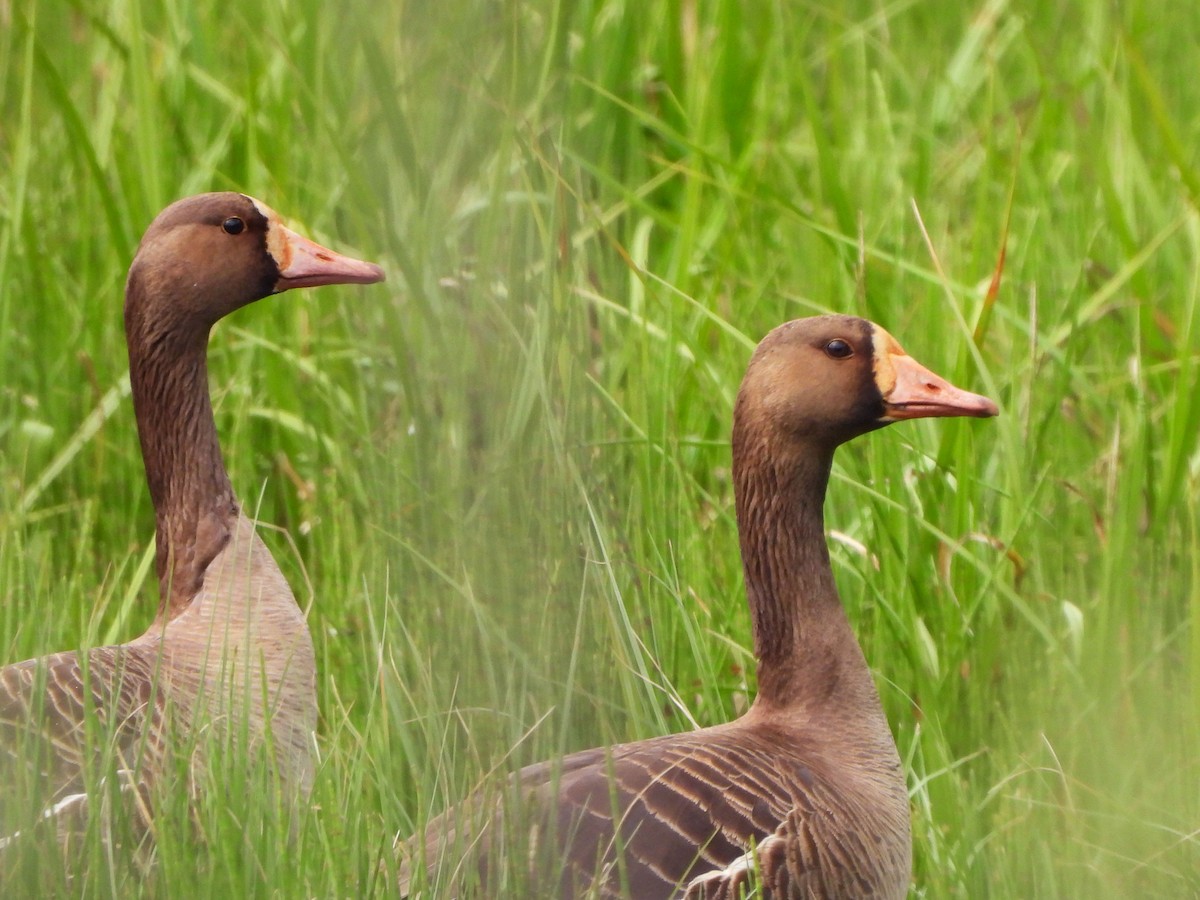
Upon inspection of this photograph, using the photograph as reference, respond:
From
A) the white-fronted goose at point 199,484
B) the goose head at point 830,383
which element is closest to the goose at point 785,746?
the goose head at point 830,383

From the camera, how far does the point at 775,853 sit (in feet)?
8.78

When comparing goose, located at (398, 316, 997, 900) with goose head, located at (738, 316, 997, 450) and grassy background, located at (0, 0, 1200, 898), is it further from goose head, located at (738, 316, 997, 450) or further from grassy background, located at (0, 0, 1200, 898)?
grassy background, located at (0, 0, 1200, 898)

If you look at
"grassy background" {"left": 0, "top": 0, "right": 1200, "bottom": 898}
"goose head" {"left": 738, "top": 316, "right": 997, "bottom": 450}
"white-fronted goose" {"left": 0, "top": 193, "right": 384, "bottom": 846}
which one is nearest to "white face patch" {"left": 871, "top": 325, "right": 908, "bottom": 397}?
"goose head" {"left": 738, "top": 316, "right": 997, "bottom": 450}

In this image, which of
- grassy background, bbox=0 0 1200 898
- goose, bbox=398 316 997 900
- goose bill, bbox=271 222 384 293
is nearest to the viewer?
grassy background, bbox=0 0 1200 898

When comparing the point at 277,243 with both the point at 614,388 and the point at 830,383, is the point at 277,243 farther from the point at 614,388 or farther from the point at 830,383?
the point at 830,383

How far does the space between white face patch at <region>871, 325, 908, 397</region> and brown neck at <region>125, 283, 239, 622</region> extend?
1.54 m

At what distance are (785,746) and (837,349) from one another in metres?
0.79

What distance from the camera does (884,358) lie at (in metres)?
3.22

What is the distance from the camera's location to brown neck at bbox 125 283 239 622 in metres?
3.75

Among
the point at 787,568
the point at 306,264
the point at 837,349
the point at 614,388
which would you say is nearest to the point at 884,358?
the point at 837,349

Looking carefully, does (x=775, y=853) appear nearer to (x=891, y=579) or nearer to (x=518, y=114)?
(x=891, y=579)

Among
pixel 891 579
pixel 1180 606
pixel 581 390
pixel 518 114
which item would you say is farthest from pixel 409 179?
pixel 1180 606

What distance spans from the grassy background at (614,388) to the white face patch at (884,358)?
37 centimetres

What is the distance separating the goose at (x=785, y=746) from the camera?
248 centimetres
